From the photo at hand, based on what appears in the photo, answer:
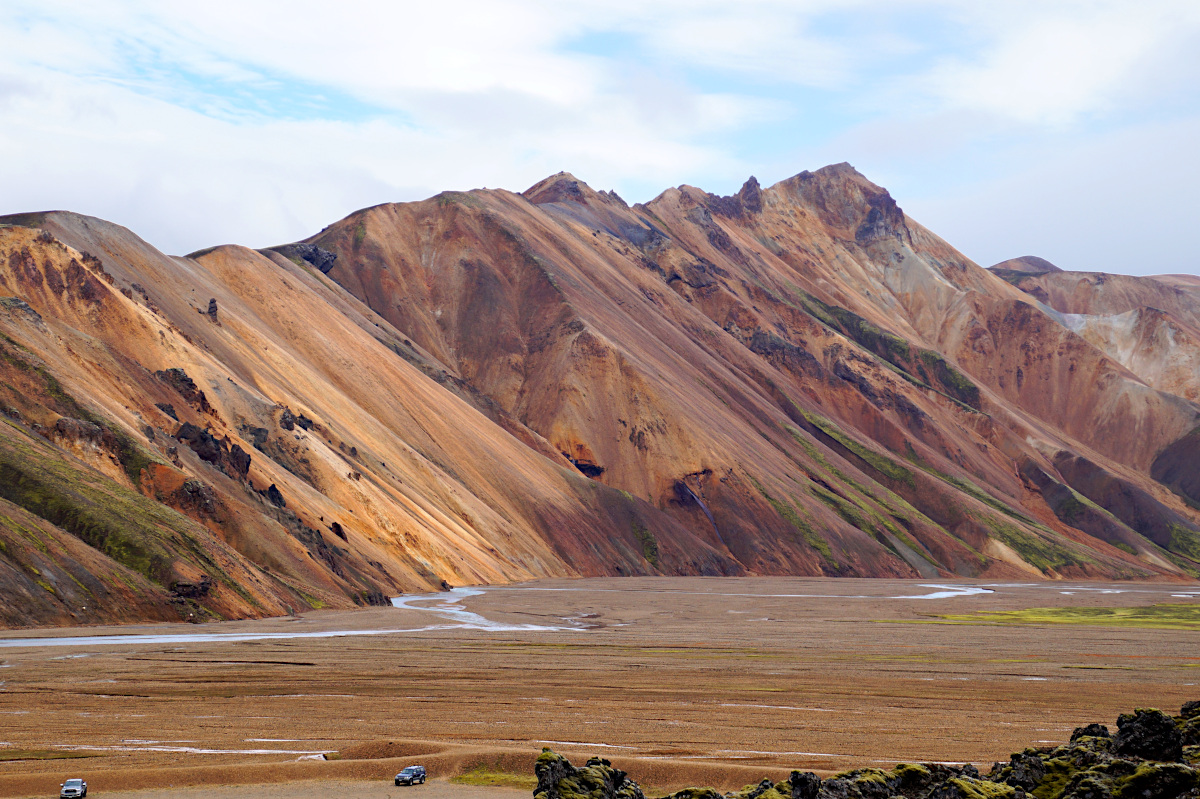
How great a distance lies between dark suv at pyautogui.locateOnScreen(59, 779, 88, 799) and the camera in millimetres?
16266

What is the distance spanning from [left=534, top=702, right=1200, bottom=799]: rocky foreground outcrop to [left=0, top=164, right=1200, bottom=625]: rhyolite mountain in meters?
39.9

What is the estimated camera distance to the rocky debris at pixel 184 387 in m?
73.4

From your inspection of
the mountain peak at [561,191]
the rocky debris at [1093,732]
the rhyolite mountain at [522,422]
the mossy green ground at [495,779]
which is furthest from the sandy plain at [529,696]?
the mountain peak at [561,191]

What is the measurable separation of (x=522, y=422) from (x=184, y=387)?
58126 millimetres

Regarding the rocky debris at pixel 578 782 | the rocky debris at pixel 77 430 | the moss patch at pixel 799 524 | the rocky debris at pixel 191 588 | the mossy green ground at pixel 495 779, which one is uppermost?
the rocky debris at pixel 77 430

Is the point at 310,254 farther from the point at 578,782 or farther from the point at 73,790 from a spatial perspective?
the point at 578,782

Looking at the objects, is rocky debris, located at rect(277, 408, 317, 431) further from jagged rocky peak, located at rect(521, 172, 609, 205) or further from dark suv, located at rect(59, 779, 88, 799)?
jagged rocky peak, located at rect(521, 172, 609, 205)

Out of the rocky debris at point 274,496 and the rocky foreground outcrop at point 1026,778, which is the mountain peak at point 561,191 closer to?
the rocky debris at point 274,496

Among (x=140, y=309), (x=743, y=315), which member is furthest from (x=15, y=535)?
(x=743, y=315)

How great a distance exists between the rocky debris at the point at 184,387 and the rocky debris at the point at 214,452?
5066 millimetres

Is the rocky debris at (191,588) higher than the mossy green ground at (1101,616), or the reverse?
the rocky debris at (191,588)

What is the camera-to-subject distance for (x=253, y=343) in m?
93.0

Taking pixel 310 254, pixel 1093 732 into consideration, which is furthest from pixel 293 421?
pixel 1093 732

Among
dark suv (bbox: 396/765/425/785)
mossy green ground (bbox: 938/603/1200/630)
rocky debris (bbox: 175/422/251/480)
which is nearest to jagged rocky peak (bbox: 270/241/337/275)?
rocky debris (bbox: 175/422/251/480)
